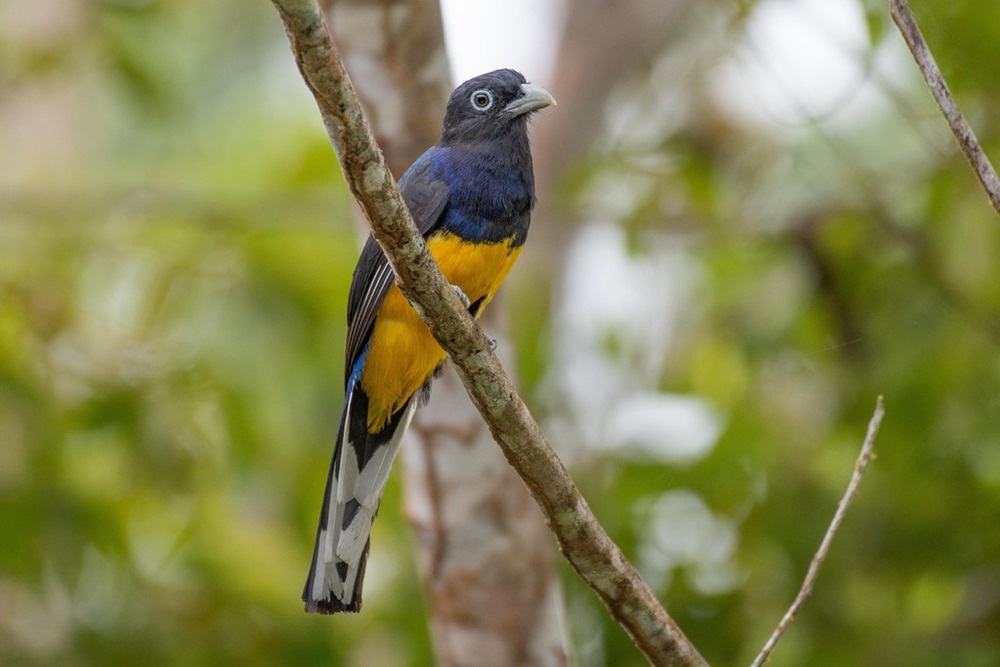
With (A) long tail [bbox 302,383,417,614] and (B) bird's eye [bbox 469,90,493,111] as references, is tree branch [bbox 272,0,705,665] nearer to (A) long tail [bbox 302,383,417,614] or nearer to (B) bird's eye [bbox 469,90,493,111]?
(A) long tail [bbox 302,383,417,614]

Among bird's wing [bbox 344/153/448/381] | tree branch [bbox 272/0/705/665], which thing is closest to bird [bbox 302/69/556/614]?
bird's wing [bbox 344/153/448/381]

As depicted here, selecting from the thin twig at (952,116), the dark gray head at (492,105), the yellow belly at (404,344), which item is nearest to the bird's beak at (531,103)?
the dark gray head at (492,105)

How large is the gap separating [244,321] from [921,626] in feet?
10.9

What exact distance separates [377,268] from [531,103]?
88cm

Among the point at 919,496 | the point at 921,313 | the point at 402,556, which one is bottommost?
the point at 402,556

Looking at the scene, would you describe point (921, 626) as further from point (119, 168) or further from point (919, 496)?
point (119, 168)

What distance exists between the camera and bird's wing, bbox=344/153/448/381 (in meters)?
3.89

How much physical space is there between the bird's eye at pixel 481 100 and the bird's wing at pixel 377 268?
0.41 m

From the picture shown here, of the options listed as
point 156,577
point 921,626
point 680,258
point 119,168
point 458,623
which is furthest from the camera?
point 119,168

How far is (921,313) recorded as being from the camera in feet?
16.9

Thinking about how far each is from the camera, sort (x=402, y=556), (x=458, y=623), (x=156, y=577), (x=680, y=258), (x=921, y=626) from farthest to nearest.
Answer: (x=680, y=258), (x=402, y=556), (x=156, y=577), (x=921, y=626), (x=458, y=623)

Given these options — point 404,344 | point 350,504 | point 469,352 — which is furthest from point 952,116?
point 350,504

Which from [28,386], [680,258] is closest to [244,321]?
[28,386]

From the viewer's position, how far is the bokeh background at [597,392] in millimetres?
4848
